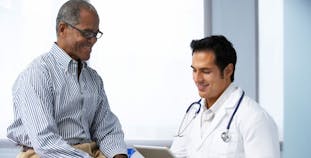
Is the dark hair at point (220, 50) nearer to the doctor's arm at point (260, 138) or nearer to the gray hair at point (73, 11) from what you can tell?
the doctor's arm at point (260, 138)

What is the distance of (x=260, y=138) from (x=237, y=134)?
0.37 feet

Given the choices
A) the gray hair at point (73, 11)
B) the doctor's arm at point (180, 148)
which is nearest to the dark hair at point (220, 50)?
the doctor's arm at point (180, 148)

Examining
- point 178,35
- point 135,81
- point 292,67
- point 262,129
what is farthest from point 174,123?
point 262,129

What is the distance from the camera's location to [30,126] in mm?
1396

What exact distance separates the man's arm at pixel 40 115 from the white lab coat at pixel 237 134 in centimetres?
57

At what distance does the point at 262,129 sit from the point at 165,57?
1.42 m

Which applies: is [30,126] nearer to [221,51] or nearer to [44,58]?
[44,58]

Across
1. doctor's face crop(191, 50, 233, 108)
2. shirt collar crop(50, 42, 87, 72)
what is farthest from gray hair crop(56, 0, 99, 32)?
doctor's face crop(191, 50, 233, 108)

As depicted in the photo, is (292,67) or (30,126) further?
(292,67)

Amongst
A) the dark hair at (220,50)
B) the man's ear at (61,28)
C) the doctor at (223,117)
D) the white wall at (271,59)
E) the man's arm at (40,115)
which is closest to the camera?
the man's arm at (40,115)

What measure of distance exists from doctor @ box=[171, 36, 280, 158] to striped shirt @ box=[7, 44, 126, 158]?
40 cm

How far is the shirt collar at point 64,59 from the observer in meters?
1.50

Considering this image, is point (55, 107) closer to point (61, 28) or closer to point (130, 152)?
point (61, 28)

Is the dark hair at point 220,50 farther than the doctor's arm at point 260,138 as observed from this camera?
Yes
